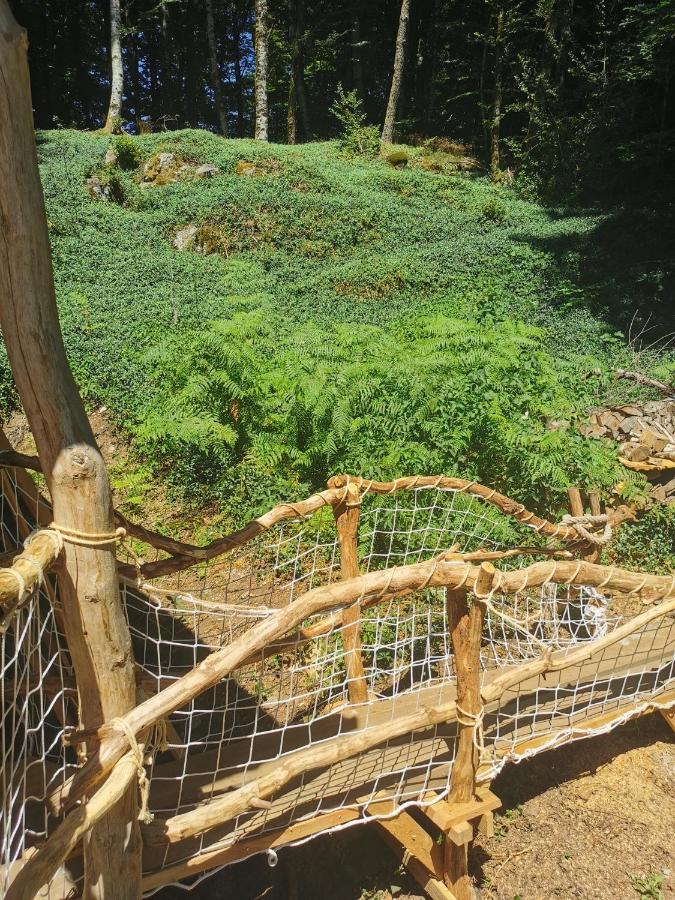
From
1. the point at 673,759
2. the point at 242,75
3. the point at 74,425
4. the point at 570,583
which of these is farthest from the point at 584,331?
the point at 242,75

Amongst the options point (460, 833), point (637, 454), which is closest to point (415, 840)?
point (460, 833)

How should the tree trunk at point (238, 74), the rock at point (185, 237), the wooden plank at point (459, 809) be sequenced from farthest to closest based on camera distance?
the tree trunk at point (238, 74), the rock at point (185, 237), the wooden plank at point (459, 809)

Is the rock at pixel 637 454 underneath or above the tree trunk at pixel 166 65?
underneath

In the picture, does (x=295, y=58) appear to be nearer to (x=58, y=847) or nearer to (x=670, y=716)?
(x=670, y=716)

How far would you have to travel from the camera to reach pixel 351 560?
13.0 feet

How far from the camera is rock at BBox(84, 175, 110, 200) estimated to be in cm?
1570

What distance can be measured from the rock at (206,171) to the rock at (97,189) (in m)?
2.43

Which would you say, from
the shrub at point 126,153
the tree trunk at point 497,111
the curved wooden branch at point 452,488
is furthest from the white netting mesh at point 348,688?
the tree trunk at point 497,111

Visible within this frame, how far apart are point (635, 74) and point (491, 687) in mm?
16274

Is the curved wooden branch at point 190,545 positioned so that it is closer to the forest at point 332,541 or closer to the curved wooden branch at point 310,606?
the forest at point 332,541

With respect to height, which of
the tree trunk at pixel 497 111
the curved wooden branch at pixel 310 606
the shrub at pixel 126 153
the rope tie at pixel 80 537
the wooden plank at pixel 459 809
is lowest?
the wooden plank at pixel 459 809

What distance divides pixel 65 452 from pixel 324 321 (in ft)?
26.6

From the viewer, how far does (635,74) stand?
48.2ft

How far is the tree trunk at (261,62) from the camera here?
19562 mm
